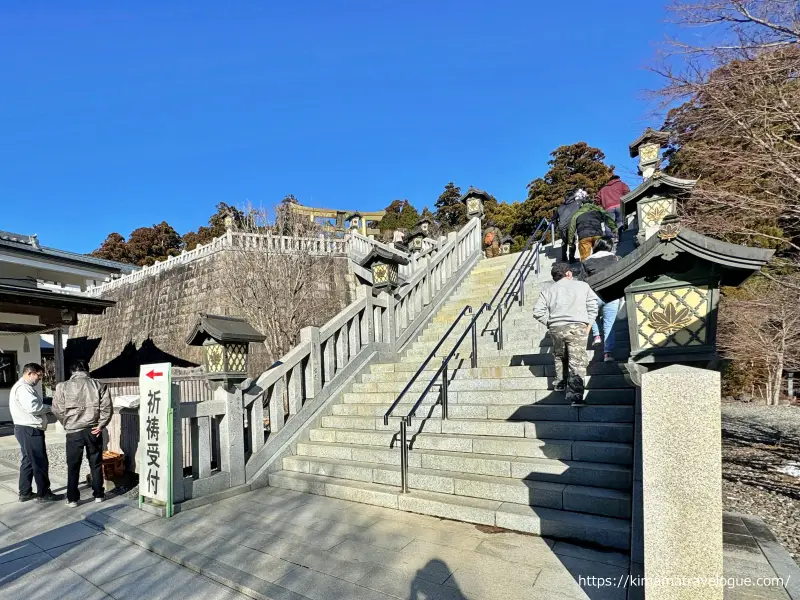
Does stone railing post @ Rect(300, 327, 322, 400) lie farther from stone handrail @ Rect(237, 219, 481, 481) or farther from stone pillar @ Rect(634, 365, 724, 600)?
stone pillar @ Rect(634, 365, 724, 600)

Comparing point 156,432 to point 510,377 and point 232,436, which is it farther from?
point 510,377

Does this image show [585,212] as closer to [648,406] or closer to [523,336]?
[523,336]

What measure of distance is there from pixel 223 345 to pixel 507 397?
3664mm

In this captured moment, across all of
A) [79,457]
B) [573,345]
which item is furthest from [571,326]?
[79,457]

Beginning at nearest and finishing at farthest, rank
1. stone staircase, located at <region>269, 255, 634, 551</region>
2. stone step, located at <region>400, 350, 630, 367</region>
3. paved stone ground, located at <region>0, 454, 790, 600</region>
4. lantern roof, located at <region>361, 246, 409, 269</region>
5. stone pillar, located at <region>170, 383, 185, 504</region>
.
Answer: paved stone ground, located at <region>0, 454, 790, 600</region>, stone staircase, located at <region>269, 255, 634, 551</region>, stone pillar, located at <region>170, 383, 185, 504</region>, stone step, located at <region>400, 350, 630, 367</region>, lantern roof, located at <region>361, 246, 409, 269</region>

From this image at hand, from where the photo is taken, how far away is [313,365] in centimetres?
692

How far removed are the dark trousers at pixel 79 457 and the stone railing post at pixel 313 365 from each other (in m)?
2.73

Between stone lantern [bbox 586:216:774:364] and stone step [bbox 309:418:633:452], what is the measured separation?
1910mm

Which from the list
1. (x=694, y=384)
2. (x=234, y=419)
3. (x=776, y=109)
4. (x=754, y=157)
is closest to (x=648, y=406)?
(x=694, y=384)

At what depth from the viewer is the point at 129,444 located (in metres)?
6.90

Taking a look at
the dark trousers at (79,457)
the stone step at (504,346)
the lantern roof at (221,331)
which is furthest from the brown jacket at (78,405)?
the stone step at (504,346)

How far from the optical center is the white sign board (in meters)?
4.98

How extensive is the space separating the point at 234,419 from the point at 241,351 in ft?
2.84


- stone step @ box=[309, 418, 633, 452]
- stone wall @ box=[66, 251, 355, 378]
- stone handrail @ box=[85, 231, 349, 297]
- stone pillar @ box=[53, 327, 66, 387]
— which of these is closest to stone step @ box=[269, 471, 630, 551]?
stone step @ box=[309, 418, 633, 452]
